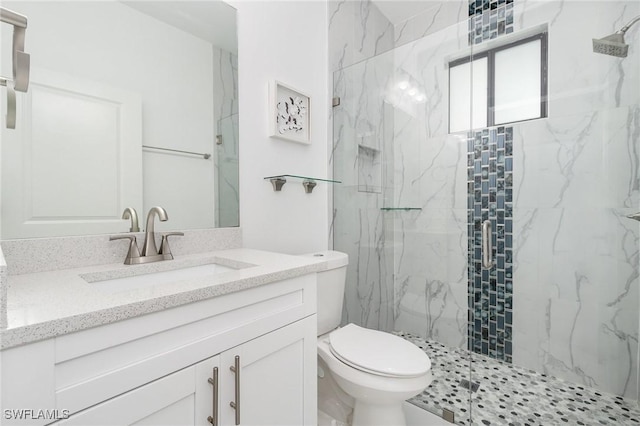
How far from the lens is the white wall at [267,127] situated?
151 centimetres

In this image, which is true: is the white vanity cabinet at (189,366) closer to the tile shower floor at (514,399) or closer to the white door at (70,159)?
the white door at (70,159)

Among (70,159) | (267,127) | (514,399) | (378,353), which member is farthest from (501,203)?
(70,159)

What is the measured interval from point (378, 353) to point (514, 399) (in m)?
0.82

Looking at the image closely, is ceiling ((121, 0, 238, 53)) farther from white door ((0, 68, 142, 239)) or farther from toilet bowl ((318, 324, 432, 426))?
toilet bowl ((318, 324, 432, 426))

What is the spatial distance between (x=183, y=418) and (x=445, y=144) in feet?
5.91

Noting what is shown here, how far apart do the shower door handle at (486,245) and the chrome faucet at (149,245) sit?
5.08 feet

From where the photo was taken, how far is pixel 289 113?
5.62ft

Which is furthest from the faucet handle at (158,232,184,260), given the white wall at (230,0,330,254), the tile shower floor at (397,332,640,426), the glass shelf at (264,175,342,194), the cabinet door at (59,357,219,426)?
the tile shower floor at (397,332,640,426)

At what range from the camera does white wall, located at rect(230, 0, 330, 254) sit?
1507mm

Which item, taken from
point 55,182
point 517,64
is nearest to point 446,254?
point 517,64

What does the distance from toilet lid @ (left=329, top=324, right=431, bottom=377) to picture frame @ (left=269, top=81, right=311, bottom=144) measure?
41.7 inches

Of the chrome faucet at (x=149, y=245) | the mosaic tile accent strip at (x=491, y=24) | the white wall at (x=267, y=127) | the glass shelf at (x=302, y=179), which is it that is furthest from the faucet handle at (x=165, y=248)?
Answer: the mosaic tile accent strip at (x=491, y=24)

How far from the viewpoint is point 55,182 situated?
0.96 metres

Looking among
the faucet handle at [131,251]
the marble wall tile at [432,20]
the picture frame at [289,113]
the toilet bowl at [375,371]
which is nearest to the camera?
the faucet handle at [131,251]
